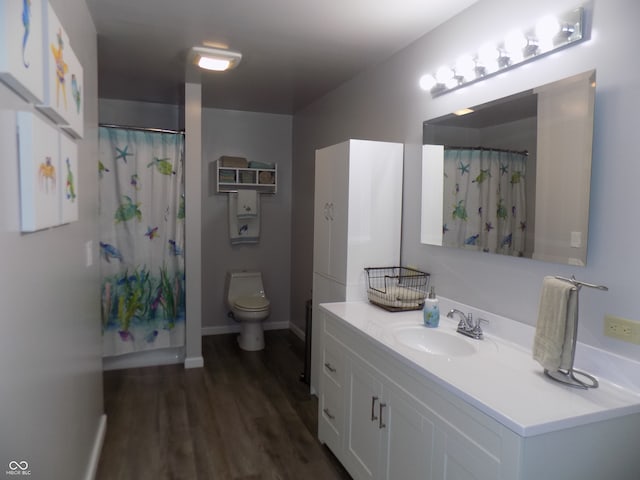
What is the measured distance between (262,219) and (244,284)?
778 mm

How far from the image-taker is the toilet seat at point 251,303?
4164 mm

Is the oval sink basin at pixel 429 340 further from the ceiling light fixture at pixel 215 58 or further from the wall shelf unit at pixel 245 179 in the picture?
the wall shelf unit at pixel 245 179

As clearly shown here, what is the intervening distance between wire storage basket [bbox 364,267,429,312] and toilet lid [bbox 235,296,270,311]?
172 cm

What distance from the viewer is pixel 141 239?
3703mm

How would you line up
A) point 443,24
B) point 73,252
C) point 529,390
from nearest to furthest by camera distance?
point 529,390, point 73,252, point 443,24

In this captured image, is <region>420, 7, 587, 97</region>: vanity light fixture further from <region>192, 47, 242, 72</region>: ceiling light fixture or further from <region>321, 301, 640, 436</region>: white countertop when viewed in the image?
<region>192, 47, 242, 72</region>: ceiling light fixture

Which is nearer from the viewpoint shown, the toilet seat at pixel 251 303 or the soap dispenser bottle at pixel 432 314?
the soap dispenser bottle at pixel 432 314

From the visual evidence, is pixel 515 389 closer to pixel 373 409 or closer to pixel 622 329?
pixel 622 329

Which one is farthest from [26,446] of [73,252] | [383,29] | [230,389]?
[383,29]

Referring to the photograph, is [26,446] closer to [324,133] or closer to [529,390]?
[529,390]

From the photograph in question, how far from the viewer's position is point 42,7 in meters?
1.29

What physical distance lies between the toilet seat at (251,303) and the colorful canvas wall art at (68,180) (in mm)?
2446

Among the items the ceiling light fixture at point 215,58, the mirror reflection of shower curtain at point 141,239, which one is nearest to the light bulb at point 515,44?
the ceiling light fixture at point 215,58

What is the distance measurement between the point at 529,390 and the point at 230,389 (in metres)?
2.48
